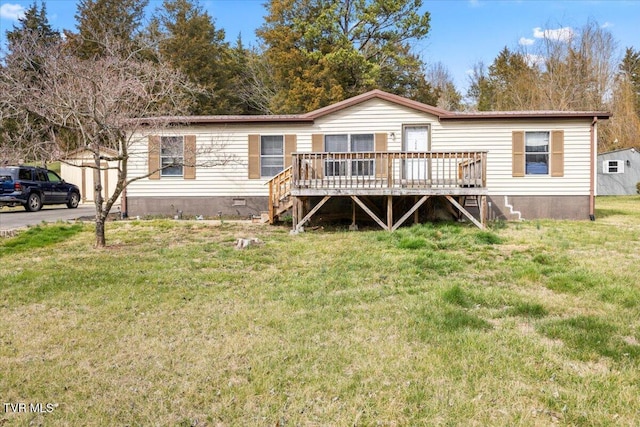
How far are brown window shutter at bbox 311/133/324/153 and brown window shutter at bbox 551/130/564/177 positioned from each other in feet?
21.6

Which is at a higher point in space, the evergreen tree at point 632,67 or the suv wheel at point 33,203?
the evergreen tree at point 632,67

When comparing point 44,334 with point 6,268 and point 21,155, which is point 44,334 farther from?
point 21,155

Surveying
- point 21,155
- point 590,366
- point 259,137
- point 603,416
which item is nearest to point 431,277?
point 590,366

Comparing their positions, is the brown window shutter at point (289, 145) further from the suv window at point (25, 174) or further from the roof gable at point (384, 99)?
the suv window at point (25, 174)

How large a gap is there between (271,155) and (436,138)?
16.0ft

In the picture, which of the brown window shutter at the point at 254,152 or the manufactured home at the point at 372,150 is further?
the brown window shutter at the point at 254,152

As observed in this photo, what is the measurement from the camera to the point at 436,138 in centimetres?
1257

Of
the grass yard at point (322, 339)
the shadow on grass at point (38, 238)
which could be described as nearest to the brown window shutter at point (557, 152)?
the grass yard at point (322, 339)

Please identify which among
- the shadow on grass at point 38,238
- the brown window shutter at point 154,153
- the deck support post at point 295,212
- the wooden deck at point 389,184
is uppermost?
the brown window shutter at point 154,153

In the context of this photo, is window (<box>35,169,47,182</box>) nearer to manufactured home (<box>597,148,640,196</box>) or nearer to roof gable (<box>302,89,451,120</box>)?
roof gable (<box>302,89,451,120</box>)

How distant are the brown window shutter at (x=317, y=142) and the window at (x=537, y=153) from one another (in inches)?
231

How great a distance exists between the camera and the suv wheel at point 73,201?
59.5 ft

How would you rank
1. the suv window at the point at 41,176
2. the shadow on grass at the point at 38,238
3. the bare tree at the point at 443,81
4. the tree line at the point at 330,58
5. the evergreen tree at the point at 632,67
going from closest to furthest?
the shadow on grass at the point at 38,238, the suv window at the point at 41,176, the tree line at the point at 330,58, the evergreen tree at the point at 632,67, the bare tree at the point at 443,81

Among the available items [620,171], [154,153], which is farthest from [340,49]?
[620,171]
